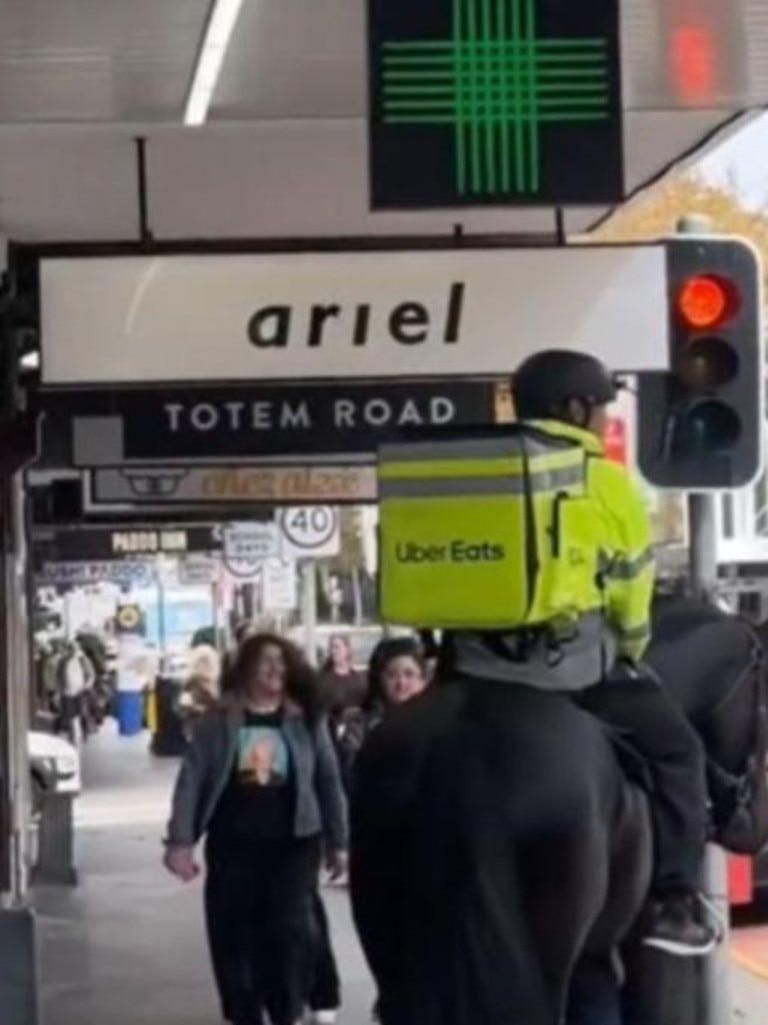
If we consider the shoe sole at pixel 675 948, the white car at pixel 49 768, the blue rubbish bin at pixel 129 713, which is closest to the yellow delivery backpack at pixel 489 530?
the shoe sole at pixel 675 948

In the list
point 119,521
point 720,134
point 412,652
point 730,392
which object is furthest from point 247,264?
point 119,521

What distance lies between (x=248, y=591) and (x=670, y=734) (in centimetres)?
4433

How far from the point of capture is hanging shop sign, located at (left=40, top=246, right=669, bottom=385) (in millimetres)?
9805

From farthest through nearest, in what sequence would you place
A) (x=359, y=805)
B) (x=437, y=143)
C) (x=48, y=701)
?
1. (x=48, y=701)
2. (x=437, y=143)
3. (x=359, y=805)

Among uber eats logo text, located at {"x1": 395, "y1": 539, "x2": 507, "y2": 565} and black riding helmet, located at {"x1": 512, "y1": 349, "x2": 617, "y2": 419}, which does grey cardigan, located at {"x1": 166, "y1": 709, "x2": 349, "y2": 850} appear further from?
uber eats logo text, located at {"x1": 395, "y1": 539, "x2": 507, "y2": 565}

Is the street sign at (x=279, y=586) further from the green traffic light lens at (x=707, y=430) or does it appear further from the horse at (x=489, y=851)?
the horse at (x=489, y=851)

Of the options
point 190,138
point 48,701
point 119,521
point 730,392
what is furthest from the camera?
point 48,701

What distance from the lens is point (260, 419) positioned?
1061cm

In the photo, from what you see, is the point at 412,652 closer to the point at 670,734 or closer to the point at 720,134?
the point at 720,134

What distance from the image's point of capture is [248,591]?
51.2 m

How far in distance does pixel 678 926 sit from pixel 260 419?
372cm

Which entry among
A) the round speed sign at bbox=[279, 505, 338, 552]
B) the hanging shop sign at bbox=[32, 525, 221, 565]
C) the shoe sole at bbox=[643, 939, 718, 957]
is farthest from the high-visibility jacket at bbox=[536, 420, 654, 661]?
the round speed sign at bbox=[279, 505, 338, 552]

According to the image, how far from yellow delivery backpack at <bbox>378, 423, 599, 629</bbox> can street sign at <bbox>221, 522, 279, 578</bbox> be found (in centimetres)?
2655

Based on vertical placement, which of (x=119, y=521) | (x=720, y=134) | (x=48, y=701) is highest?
(x=720, y=134)
